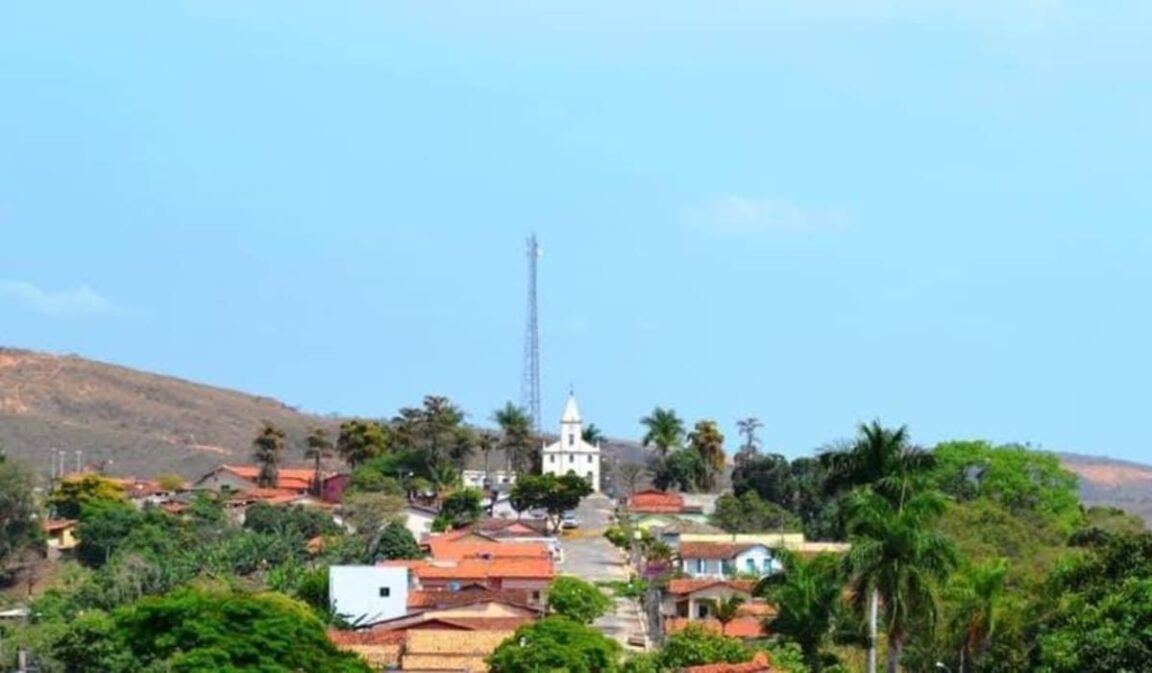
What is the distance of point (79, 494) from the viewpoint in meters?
104

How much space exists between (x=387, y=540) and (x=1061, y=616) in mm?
50375

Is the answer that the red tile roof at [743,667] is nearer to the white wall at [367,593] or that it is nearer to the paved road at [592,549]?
the white wall at [367,593]

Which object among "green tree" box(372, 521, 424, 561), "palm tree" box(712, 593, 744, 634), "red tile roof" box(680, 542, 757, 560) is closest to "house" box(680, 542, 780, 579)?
"red tile roof" box(680, 542, 757, 560)

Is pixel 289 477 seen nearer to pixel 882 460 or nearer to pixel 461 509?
pixel 461 509

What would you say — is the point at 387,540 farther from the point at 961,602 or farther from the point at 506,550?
the point at 961,602

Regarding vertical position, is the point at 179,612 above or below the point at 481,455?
below

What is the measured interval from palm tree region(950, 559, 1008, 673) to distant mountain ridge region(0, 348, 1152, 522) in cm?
9429

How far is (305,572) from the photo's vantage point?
82125 millimetres

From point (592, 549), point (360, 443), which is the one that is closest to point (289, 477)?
point (360, 443)

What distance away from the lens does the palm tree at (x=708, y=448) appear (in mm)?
131625

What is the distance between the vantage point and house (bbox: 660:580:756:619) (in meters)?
78.7

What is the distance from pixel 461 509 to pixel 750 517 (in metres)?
14.2

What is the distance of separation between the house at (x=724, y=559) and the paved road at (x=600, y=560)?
2811mm

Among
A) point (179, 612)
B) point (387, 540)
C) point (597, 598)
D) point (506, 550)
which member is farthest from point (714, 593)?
point (179, 612)
